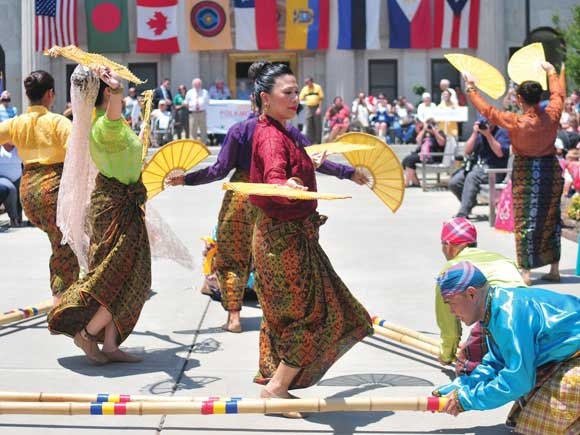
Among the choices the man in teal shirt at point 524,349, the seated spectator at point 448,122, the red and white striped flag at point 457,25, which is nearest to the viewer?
the man in teal shirt at point 524,349

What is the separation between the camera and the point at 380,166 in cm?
667

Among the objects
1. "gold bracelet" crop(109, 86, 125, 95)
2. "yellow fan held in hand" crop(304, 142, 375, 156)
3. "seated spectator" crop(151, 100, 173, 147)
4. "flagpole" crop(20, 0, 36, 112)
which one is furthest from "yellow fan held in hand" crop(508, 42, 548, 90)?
"flagpole" crop(20, 0, 36, 112)

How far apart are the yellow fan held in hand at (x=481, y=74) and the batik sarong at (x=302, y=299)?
12.1ft

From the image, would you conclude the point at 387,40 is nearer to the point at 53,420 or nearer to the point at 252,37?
the point at 252,37

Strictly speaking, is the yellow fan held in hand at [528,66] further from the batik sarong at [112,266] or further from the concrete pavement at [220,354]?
the batik sarong at [112,266]

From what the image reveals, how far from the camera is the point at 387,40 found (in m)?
31.9

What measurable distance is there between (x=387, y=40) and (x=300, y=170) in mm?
27017

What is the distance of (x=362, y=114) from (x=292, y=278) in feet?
75.2

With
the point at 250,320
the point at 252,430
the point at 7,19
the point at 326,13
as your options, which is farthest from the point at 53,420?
the point at 7,19

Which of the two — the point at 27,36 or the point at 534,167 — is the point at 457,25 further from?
the point at 534,167

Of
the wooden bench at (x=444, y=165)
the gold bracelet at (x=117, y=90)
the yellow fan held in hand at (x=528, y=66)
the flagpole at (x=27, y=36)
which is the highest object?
the flagpole at (x=27, y=36)

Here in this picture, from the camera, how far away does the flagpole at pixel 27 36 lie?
30.7 m

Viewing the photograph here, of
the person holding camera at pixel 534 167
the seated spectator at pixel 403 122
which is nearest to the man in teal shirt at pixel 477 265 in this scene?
the person holding camera at pixel 534 167

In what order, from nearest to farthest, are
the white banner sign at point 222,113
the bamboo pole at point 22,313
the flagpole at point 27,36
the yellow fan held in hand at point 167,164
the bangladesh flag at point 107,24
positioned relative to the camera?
the yellow fan held in hand at point 167,164 < the bamboo pole at point 22,313 < the white banner sign at point 222,113 < the flagpole at point 27,36 < the bangladesh flag at point 107,24
